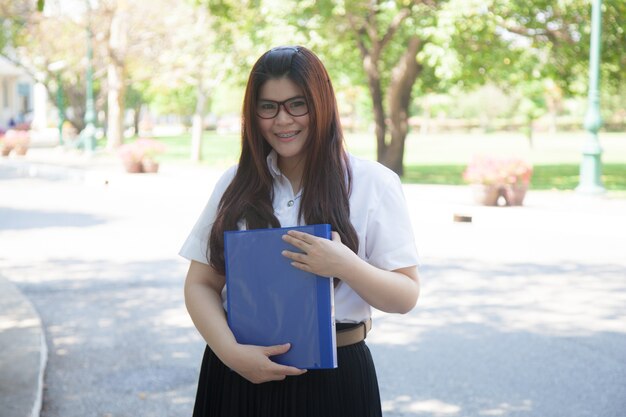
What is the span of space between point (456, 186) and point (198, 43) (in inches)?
655

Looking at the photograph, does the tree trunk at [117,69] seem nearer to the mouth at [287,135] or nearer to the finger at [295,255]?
the mouth at [287,135]

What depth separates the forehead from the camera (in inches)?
91.2

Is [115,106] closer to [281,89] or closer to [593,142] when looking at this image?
[593,142]

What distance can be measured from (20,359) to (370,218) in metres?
3.64

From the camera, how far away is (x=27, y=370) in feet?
16.9

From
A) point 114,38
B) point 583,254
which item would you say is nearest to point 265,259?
point 583,254

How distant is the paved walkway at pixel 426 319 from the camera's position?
17.7ft

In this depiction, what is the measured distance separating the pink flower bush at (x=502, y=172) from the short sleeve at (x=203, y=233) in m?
13.4

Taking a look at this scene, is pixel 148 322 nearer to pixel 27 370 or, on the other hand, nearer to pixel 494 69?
pixel 27 370

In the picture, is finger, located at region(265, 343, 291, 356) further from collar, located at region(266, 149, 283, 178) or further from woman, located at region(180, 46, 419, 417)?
collar, located at region(266, 149, 283, 178)

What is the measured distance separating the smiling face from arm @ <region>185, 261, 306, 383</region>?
1.26 feet

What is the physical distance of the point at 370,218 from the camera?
2336 mm

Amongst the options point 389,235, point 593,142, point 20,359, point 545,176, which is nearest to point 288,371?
point 389,235

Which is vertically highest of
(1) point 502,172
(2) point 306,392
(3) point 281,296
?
(3) point 281,296
